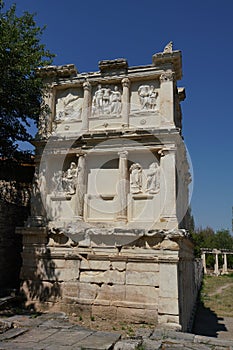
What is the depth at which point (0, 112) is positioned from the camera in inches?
416

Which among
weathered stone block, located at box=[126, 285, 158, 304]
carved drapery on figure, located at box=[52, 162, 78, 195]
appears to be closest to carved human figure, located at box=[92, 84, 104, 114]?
carved drapery on figure, located at box=[52, 162, 78, 195]

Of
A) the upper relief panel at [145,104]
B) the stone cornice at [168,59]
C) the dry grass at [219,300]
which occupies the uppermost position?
the stone cornice at [168,59]

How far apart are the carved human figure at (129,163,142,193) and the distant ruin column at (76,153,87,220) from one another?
1.52 m

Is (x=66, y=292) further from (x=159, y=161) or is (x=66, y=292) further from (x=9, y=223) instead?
(x=159, y=161)

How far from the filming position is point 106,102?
1055 cm

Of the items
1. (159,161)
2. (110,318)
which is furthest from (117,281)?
(159,161)

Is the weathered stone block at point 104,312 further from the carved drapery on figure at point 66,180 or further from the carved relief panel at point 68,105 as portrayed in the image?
the carved relief panel at point 68,105

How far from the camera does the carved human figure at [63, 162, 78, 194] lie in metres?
10.2

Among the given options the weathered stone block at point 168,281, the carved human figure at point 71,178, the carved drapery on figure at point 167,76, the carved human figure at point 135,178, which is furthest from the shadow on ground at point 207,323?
the carved drapery on figure at point 167,76

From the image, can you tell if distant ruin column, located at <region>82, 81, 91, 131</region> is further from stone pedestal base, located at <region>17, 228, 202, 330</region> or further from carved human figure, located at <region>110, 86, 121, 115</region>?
stone pedestal base, located at <region>17, 228, 202, 330</region>

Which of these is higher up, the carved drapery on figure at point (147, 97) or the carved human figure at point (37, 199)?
the carved drapery on figure at point (147, 97)

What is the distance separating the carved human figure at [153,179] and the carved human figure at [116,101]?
2218mm

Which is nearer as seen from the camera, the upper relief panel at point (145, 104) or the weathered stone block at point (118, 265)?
the weathered stone block at point (118, 265)

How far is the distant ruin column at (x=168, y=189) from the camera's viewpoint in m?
8.74
